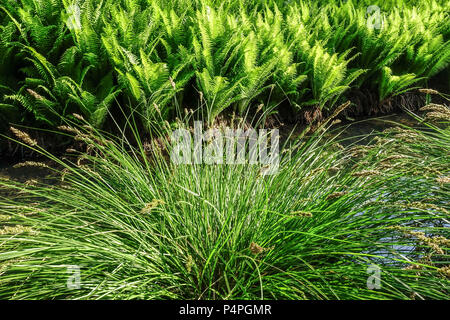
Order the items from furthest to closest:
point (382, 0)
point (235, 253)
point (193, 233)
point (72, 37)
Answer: point (382, 0) < point (72, 37) < point (193, 233) < point (235, 253)

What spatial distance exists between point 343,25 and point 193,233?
3.94 m

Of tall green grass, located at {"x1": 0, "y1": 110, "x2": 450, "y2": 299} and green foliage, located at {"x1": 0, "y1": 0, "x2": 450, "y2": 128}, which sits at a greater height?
green foliage, located at {"x1": 0, "y1": 0, "x2": 450, "y2": 128}

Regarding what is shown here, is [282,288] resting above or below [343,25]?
below

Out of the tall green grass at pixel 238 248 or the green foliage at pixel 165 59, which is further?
the green foliage at pixel 165 59

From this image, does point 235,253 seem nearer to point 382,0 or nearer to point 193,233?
point 193,233

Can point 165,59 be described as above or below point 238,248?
above

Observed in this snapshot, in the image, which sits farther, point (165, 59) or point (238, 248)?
point (165, 59)

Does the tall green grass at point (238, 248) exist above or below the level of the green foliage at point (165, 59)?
below

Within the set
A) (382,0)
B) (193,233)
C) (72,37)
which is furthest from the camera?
(382,0)

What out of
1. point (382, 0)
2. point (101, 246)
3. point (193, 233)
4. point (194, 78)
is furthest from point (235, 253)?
point (382, 0)

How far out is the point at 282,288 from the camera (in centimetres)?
175

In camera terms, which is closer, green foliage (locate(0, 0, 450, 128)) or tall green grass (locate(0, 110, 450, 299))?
tall green grass (locate(0, 110, 450, 299))
